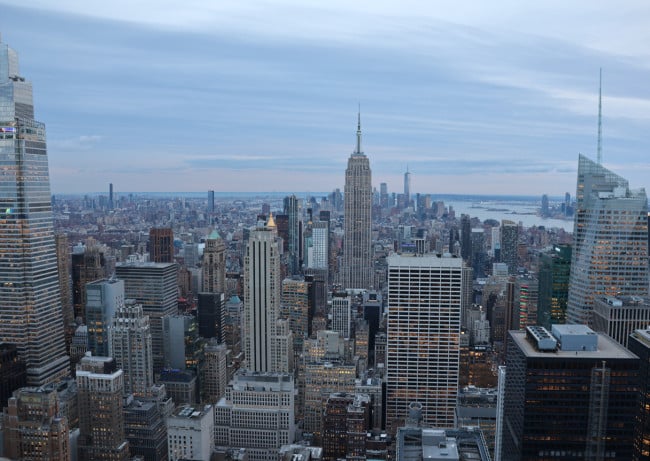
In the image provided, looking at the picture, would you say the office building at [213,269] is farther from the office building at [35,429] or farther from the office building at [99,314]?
the office building at [35,429]

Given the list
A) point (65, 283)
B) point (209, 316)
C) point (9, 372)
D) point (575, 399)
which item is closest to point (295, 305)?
point (209, 316)

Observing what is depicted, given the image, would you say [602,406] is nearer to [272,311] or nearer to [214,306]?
[272,311]

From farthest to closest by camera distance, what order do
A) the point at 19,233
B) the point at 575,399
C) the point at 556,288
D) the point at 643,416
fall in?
the point at 556,288, the point at 19,233, the point at 643,416, the point at 575,399

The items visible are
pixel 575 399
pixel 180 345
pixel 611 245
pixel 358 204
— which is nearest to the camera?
pixel 575 399

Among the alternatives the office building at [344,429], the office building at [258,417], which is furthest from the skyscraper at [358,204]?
the office building at [344,429]

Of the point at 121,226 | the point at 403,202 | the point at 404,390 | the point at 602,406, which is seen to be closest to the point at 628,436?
the point at 602,406

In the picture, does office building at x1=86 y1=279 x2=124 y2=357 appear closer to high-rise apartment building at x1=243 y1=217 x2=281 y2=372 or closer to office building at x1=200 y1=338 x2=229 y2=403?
office building at x1=200 y1=338 x2=229 y2=403

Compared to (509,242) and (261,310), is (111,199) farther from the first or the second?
(509,242)

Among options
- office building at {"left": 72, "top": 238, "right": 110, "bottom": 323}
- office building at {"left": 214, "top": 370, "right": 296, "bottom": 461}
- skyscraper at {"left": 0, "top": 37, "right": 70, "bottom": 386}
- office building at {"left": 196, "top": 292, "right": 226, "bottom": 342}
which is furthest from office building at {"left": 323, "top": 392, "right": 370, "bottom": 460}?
office building at {"left": 72, "top": 238, "right": 110, "bottom": 323}

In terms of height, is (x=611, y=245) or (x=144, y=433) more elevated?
(x=611, y=245)

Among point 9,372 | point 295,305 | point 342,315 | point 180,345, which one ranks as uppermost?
point 295,305
